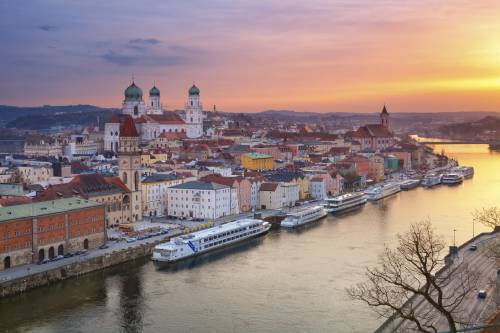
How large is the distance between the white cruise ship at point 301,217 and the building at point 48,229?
6184mm

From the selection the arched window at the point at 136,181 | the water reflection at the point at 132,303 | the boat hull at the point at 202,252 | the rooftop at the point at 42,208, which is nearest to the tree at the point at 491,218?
the boat hull at the point at 202,252

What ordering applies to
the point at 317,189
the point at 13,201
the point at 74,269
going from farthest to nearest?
the point at 317,189
the point at 13,201
the point at 74,269

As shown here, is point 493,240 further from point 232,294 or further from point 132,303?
point 132,303

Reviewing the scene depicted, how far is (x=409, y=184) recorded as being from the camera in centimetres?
3108

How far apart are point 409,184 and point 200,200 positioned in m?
14.4

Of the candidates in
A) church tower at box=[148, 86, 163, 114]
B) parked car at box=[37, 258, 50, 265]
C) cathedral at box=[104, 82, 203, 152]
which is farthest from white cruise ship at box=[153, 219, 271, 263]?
church tower at box=[148, 86, 163, 114]

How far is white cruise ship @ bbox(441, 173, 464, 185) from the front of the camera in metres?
31.8

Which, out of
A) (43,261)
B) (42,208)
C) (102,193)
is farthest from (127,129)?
(43,261)

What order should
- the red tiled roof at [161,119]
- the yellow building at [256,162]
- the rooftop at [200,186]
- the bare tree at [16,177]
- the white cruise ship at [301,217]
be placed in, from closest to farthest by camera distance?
the white cruise ship at [301,217]
the rooftop at [200,186]
the bare tree at [16,177]
the yellow building at [256,162]
the red tiled roof at [161,119]

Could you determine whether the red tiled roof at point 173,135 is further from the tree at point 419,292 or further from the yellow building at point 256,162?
the tree at point 419,292

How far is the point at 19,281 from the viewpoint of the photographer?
12102 mm

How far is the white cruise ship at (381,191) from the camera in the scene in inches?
1048

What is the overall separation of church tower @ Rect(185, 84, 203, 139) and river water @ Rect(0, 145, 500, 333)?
81.8ft

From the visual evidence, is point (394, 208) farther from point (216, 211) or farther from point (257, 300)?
point (257, 300)
